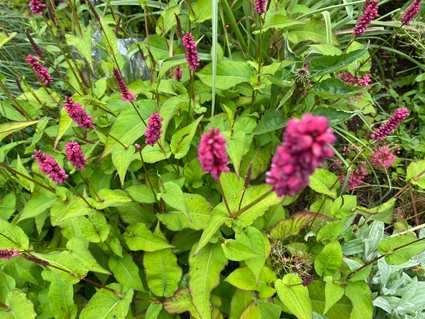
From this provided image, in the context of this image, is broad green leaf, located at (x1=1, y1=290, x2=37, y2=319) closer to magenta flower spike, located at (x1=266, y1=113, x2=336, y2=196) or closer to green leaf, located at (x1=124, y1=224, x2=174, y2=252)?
green leaf, located at (x1=124, y1=224, x2=174, y2=252)

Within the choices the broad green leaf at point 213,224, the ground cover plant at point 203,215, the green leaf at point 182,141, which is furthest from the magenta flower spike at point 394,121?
the green leaf at point 182,141

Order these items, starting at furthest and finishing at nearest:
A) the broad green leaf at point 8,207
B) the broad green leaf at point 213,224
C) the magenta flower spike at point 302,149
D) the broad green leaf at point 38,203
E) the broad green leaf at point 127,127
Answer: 1. the broad green leaf at point 8,207
2. the broad green leaf at point 38,203
3. the broad green leaf at point 127,127
4. the broad green leaf at point 213,224
5. the magenta flower spike at point 302,149

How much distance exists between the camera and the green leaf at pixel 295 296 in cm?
146

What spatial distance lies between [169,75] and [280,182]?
7.58 ft

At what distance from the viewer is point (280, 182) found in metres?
0.70

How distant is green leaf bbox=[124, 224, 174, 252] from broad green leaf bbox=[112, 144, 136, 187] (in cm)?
49

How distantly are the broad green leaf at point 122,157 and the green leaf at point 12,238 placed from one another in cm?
80

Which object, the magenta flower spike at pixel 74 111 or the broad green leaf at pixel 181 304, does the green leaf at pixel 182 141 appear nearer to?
the magenta flower spike at pixel 74 111

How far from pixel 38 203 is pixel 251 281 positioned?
67.6 inches

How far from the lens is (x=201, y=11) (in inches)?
90.7

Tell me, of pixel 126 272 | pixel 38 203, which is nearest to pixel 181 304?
pixel 126 272

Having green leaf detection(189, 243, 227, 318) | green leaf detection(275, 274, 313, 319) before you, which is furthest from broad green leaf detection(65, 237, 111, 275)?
green leaf detection(275, 274, 313, 319)

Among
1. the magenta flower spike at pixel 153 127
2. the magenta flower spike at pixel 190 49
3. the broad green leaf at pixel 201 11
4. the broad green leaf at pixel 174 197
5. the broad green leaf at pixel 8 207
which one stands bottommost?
the broad green leaf at pixel 8 207

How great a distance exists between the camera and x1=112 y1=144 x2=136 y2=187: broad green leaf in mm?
1662
